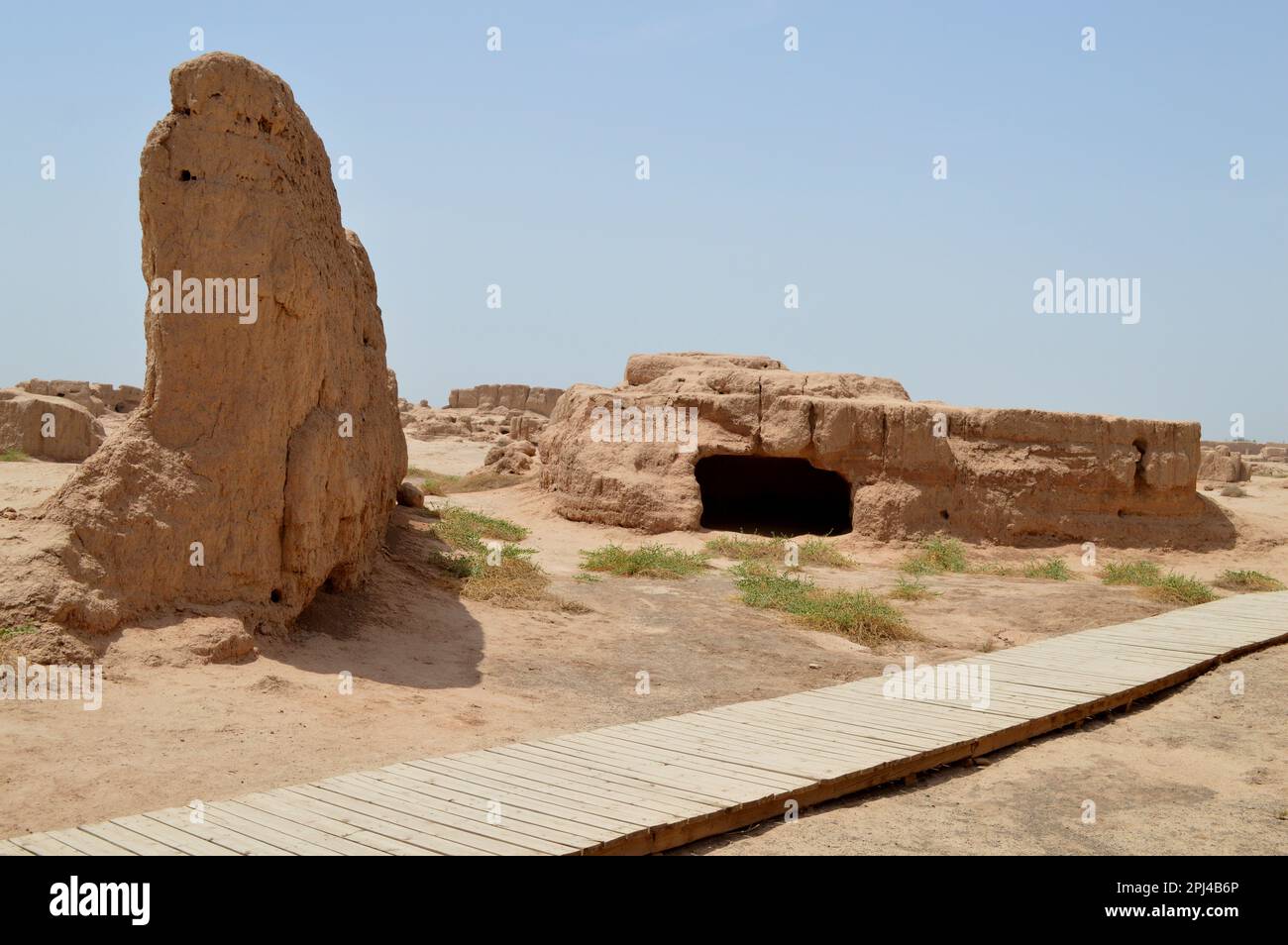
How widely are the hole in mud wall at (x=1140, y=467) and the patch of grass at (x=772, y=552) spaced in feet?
13.3

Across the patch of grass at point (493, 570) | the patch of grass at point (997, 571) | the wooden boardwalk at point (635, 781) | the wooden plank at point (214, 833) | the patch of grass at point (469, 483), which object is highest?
the patch of grass at point (469, 483)

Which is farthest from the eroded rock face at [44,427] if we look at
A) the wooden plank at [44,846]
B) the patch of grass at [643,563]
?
the wooden plank at [44,846]

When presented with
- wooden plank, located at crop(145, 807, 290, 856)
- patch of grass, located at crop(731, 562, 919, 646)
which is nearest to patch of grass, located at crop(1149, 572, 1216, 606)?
patch of grass, located at crop(731, 562, 919, 646)

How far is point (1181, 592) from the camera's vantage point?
35.6ft

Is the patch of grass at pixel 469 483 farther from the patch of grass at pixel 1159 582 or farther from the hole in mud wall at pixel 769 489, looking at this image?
the patch of grass at pixel 1159 582

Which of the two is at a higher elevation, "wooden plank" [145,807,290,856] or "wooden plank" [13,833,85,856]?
"wooden plank" [13,833,85,856]

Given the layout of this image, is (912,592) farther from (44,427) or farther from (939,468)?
(44,427)

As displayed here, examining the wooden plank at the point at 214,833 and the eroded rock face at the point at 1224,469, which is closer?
the wooden plank at the point at 214,833

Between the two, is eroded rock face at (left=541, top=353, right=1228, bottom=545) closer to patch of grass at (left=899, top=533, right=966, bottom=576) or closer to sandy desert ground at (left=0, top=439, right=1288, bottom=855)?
patch of grass at (left=899, top=533, right=966, bottom=576)

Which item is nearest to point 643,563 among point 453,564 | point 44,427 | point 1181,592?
point 453,564

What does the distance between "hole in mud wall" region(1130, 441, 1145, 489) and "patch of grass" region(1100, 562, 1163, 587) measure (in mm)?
1940

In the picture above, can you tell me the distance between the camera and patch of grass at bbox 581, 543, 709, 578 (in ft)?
36.3

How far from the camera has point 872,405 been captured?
45.0 ft

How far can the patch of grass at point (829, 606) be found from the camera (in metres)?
8.82
